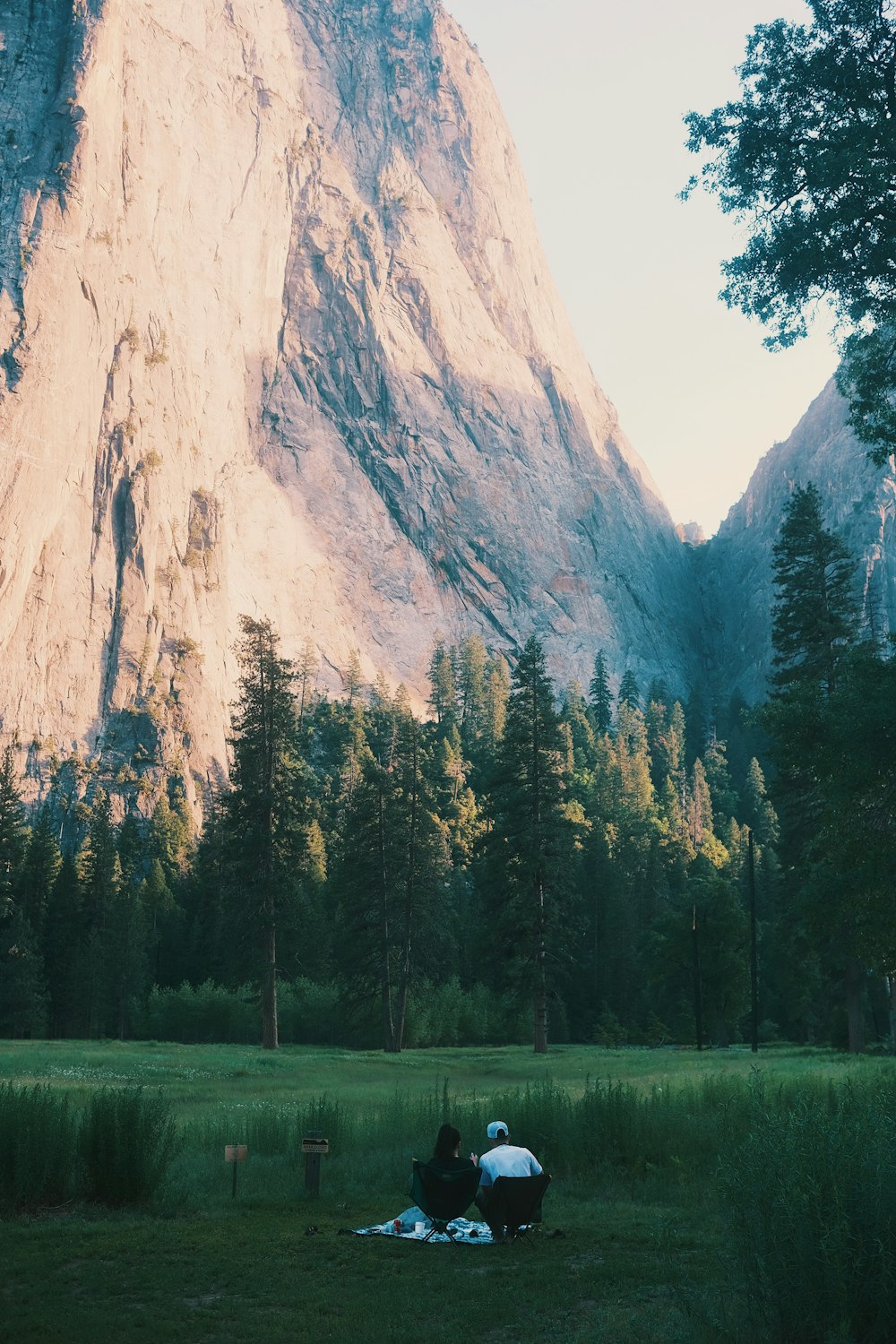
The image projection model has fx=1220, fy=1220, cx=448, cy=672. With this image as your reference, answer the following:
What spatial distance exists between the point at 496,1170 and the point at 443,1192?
62 centimetres

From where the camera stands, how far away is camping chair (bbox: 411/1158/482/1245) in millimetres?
12023

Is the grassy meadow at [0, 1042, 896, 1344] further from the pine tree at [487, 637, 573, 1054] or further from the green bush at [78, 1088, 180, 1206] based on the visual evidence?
the pine tree at [487, 637, 573, 1054]

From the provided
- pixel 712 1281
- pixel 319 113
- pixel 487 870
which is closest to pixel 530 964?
pixel 487 870

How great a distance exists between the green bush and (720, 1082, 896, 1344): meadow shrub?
745 centimetres

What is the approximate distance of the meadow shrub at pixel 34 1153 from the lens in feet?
42.0

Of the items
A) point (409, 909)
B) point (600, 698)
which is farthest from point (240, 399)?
point (409, 909)

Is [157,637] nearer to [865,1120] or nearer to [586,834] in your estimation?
[586,834]

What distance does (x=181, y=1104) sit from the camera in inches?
892

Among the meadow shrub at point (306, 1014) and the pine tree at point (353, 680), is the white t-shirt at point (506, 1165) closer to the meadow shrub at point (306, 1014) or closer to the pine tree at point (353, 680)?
the meadow shrub at point (306, 1014)

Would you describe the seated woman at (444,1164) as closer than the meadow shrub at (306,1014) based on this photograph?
Yes

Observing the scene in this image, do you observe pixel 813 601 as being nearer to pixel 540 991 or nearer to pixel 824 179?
pixel 540 991

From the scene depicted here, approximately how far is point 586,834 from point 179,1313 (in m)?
75.5

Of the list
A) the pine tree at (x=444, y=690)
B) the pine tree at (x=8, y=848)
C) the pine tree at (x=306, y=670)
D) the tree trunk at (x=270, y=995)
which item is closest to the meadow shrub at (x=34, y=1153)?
the tree trunk at (x=270, y=995)

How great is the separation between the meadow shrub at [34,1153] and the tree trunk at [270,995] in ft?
97.3
